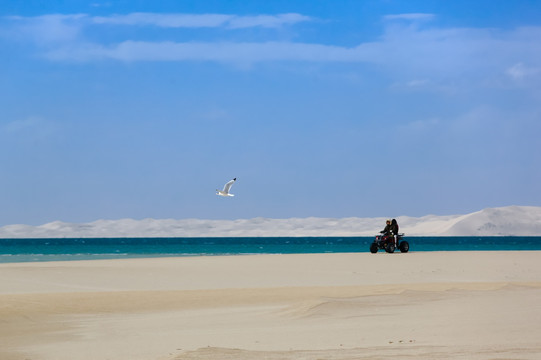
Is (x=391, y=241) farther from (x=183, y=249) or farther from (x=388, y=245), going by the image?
(x=183, y=249)

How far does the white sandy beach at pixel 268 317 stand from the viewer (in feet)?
34.2

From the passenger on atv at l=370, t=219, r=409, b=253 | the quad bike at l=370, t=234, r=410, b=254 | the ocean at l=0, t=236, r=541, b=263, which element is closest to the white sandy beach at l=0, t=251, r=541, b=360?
the quad bike at l=370, t=234, r=410, b=254

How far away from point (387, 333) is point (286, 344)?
1.65 meters

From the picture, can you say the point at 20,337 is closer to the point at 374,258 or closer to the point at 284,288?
the point at 284,288

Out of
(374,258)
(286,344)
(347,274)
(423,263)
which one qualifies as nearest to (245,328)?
(286,344)

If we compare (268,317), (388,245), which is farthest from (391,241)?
(268,317)

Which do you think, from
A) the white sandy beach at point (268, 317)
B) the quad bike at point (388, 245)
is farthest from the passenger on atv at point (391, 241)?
the white sandy beach at point (268, 317)

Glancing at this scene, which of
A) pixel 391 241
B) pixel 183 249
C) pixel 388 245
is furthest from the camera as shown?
pixel 183 249

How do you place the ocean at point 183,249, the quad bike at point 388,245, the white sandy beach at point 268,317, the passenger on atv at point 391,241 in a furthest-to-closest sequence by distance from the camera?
the ocean at point 183,249 < the passenger on atv at point 391,241 < the quad bike at point 388,245 < the white sandy beach at point 268,317

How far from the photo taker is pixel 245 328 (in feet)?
42.1

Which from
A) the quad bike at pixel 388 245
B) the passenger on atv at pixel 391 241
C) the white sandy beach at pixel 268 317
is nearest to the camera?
the white sandy beach at pixel 268 317

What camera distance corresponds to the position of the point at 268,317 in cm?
1429

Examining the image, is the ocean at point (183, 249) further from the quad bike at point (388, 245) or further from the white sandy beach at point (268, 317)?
the white sandy beach at point (268, 317)

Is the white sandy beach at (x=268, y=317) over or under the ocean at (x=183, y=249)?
under
